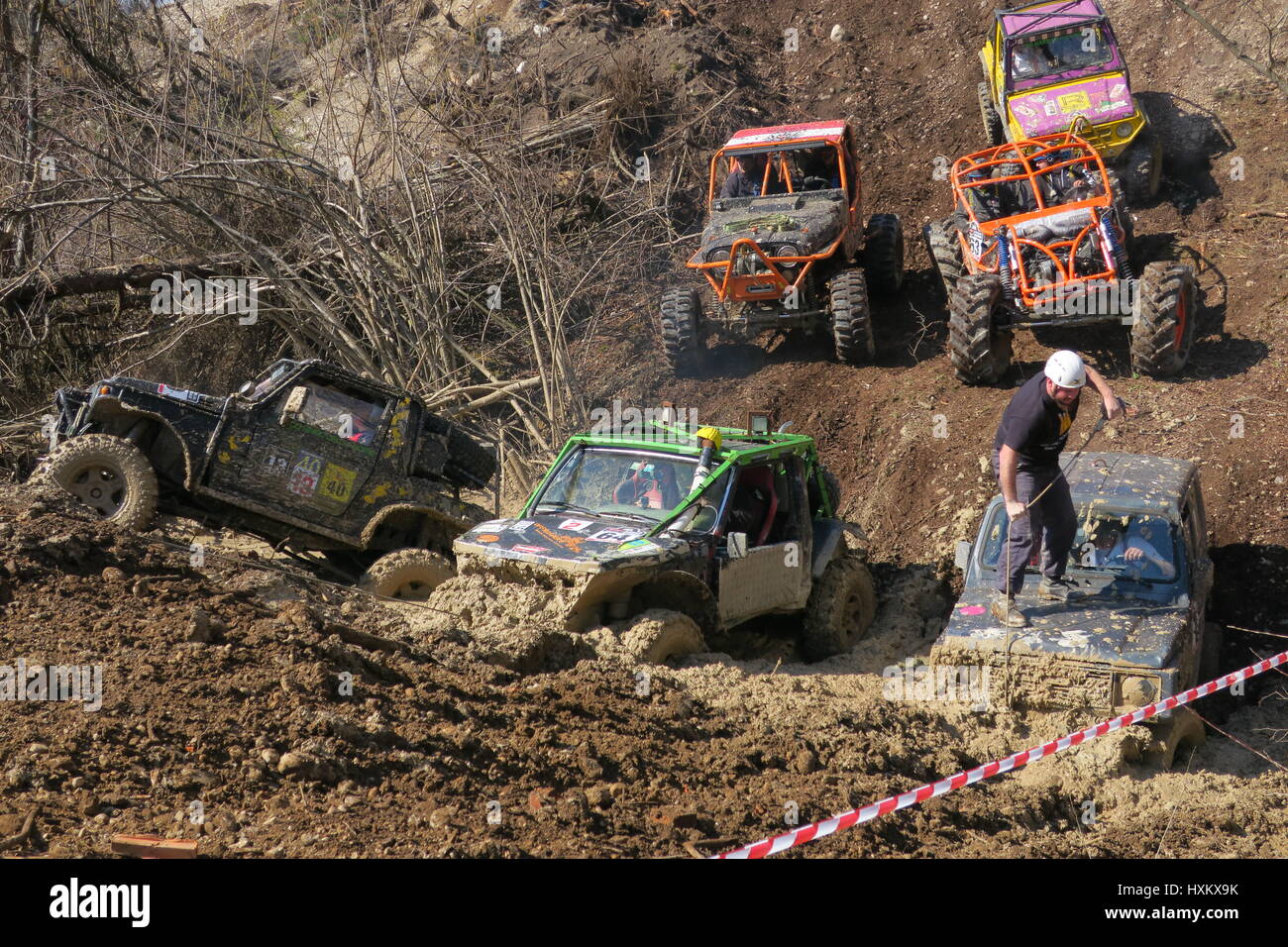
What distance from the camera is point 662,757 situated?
20.0 feet

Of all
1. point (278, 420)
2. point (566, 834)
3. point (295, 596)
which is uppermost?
point (278, 420)

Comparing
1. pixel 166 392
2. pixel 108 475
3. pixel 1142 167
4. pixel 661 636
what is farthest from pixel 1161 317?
pixel 108 475

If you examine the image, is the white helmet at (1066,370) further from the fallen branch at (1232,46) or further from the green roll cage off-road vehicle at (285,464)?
the green roll cage off-road vehicle at (285,464)

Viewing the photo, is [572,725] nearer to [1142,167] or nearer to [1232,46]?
[1232,46]

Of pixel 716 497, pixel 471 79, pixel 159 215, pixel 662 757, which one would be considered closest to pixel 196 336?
pixel 159 215

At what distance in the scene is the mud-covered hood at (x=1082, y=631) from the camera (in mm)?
6996

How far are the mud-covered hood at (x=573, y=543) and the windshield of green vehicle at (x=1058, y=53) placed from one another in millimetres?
11677

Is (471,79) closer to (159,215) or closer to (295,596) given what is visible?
(159,215)

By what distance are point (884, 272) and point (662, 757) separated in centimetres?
1075

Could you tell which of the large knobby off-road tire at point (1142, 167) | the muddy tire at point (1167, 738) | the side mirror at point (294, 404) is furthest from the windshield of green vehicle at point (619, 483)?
the large knobby off-road tire at point (1142, 167)

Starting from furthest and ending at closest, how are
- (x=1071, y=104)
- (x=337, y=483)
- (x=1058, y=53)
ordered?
(x=1058, y=53) < (x=1071, y=104) < (x=337, y=483)

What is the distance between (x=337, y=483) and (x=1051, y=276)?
7.41m

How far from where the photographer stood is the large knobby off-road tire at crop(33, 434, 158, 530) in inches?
354

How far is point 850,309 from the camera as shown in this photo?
543 inches
